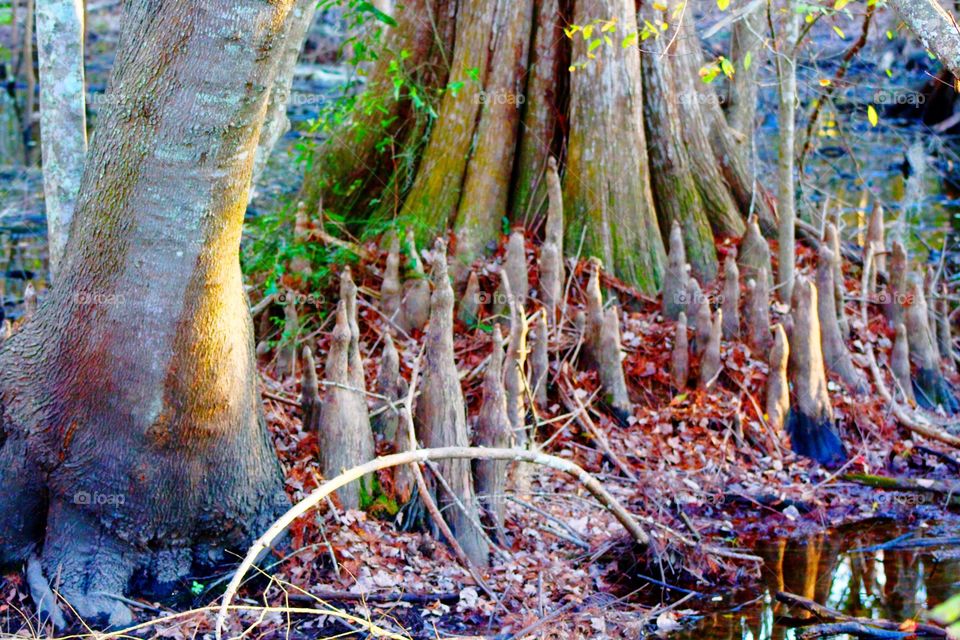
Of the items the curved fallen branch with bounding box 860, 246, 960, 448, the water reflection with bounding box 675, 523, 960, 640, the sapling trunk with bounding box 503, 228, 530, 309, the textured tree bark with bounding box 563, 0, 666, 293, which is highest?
the textured tree bark with bounding box 563, 0, 666, 293

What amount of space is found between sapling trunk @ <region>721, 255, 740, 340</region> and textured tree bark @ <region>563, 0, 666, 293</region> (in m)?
0.68

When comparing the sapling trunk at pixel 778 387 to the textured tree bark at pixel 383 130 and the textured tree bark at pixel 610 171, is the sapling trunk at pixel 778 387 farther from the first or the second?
the textured tree bark at pixel 383 130

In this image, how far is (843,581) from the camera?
18.9ft

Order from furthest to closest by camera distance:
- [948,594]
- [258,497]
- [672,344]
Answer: [672,344], [948,594], [258,497]

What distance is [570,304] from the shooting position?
7668mm

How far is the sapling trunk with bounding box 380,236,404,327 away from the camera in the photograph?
7332 millimetres

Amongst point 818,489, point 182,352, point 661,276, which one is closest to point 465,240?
point 661,276

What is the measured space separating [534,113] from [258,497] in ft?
14.4

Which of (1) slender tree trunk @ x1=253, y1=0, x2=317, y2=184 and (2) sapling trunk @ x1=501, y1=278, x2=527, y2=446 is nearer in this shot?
(2) sapling trunk @ x1=501, y1=278, x2=527, y2=446

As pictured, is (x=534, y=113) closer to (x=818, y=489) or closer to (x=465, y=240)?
(x=465, y=240)

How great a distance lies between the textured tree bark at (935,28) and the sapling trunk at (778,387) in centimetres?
385

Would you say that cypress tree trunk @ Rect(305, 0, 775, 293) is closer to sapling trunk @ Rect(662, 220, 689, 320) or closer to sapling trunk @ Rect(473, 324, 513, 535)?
sapling trunk @ Rect(662, 220, 689, 320)

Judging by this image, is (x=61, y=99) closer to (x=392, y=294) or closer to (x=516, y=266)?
(x=392, y=294)

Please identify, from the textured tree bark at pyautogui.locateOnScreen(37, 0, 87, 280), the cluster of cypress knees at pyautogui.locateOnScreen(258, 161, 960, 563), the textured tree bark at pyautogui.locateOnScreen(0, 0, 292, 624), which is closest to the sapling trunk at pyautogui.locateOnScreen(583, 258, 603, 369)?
the cluster of cypress knees at pyautogui.locateOnScreen(258, 161, 960, 563)
